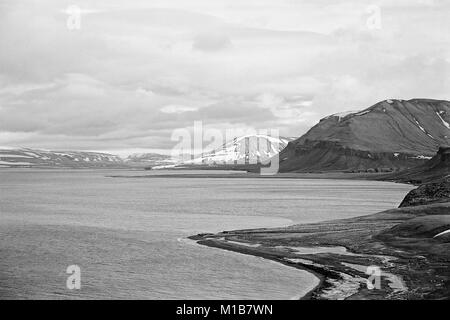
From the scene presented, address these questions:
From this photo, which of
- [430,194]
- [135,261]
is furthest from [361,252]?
[430,194]

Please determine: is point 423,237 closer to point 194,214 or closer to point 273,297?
point 273,297

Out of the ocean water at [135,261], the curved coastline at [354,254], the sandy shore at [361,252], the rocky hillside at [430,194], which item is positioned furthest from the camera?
the rocky hillside at [430,194]

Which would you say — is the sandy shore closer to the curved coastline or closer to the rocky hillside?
the curved coastline

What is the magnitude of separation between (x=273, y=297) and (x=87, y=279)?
1489cm

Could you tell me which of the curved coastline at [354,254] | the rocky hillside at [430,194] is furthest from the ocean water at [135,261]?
the rocky hillside at [430,194]

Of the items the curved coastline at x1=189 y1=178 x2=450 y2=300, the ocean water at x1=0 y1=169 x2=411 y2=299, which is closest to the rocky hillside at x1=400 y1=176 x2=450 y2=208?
the ocean water at x1=0 y1=169 x2=411 y2=299

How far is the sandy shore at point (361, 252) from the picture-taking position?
3991 centimetres

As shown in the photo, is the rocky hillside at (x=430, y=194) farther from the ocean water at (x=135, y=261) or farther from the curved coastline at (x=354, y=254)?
the curved coastline at (x=354, y=254)

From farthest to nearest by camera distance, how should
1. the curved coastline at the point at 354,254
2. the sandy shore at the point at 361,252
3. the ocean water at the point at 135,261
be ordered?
the ocean water at the point at 135,261 → the sandy shore at the point at 361,252 → the curved coastline at the point at 354,254

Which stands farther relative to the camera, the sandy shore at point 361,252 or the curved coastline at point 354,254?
the sandy shore at point 361,252

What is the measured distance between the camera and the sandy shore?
1571 inches

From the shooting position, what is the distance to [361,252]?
181 feet
